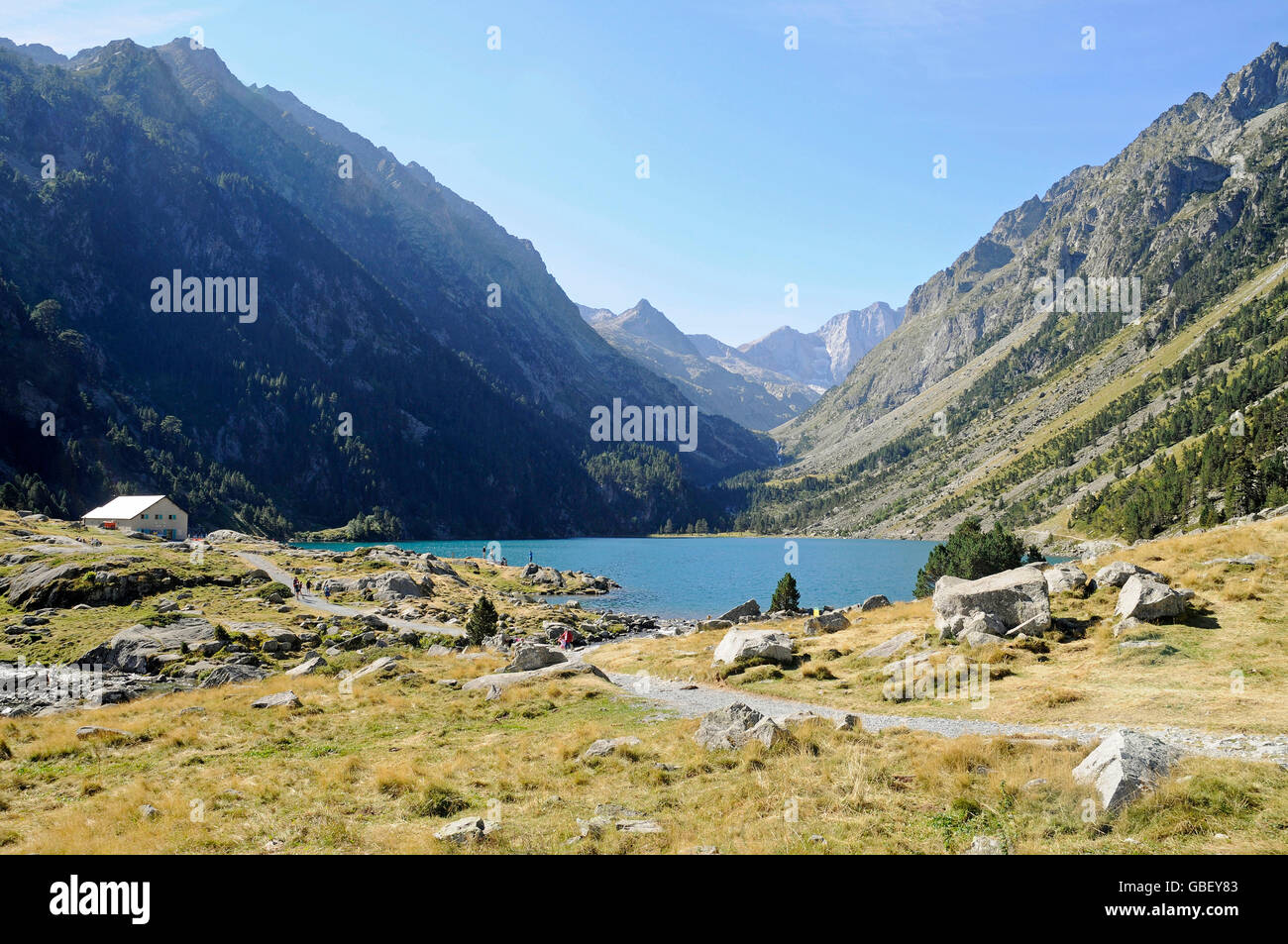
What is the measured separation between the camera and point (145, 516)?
10356cm

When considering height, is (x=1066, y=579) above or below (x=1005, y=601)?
above

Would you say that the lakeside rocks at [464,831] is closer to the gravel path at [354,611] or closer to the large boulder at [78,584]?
the gravel path at [354,611]

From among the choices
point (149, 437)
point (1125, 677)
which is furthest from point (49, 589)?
point (149, 437)

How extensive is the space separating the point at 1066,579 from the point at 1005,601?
13.0 ft

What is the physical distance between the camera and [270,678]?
32750 mm

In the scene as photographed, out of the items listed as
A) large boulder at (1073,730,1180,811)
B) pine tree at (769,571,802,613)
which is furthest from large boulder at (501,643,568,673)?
pine tree at (769,571,802,613)

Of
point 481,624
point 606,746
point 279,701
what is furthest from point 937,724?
point 481,624

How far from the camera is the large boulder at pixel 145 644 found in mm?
36625

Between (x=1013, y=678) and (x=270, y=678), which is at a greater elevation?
(x=1013, y=678)

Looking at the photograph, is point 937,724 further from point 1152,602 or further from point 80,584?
point 80,584

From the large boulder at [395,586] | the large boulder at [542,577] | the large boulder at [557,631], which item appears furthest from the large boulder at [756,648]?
the large boulder at [542,577]

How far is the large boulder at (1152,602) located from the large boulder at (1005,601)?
301cm
